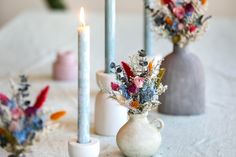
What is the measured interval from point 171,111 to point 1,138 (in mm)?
590

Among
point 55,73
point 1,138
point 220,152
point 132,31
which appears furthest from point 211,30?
point 1,138

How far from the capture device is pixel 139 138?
1055mm

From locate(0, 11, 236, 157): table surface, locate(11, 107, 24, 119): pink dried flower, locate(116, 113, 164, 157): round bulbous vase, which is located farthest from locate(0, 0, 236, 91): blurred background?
locate(11, 107, 24, 119): pink dried flower

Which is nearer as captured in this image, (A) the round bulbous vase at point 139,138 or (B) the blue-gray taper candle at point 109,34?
(A) the round bulbous vase at point 139,138

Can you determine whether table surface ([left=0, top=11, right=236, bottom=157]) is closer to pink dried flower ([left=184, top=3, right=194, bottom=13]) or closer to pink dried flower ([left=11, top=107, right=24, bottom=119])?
pink dried flower ([left=184, top=3, right=194, bottom=13])

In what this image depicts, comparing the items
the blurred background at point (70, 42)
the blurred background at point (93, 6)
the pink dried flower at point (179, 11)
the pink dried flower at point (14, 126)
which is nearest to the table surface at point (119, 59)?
the blurred background at point (70, 42)

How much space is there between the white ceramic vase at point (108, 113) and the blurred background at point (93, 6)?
1802mm

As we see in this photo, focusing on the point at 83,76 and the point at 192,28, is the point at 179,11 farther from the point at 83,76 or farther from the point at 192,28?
the point at 83,76

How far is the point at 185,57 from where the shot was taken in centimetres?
139

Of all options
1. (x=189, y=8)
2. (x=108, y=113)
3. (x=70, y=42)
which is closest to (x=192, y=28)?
(x=189, y=8)

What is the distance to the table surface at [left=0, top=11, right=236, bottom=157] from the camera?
117cm

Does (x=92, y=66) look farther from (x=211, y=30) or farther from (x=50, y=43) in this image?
(x=211, y=30)

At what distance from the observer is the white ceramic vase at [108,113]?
1.24 m

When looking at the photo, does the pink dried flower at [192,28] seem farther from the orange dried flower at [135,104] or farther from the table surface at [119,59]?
the orange dried flower at [135,104]
